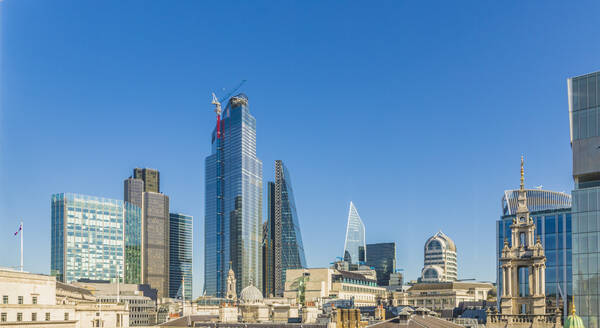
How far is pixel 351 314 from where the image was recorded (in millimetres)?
128000

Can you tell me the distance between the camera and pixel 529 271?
7675cm

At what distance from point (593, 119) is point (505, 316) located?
3399 centimetres

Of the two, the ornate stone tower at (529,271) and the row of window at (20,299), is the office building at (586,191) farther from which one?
the row of window at (20,299)

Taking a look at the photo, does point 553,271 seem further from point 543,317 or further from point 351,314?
point 543,317

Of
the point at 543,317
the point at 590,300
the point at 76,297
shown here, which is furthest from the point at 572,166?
the point at 76,297

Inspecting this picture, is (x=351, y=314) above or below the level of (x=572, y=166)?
below

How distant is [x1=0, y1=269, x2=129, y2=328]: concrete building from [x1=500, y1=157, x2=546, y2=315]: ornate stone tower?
62.3 metres

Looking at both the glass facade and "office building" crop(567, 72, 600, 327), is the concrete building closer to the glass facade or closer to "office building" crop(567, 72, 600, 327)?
"office building" crop(567, 72, 600, 327)

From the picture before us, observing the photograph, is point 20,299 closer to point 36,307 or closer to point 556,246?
point 36,307

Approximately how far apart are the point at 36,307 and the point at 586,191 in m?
77.2

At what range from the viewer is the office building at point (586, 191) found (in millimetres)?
92062

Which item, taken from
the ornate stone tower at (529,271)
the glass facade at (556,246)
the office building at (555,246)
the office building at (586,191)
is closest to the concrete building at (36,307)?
the ornate stone tower at (529,271)

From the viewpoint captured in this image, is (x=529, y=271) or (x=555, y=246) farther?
(x=555, y=246)

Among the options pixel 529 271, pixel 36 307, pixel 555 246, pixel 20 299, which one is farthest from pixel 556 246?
pixel 20 299
